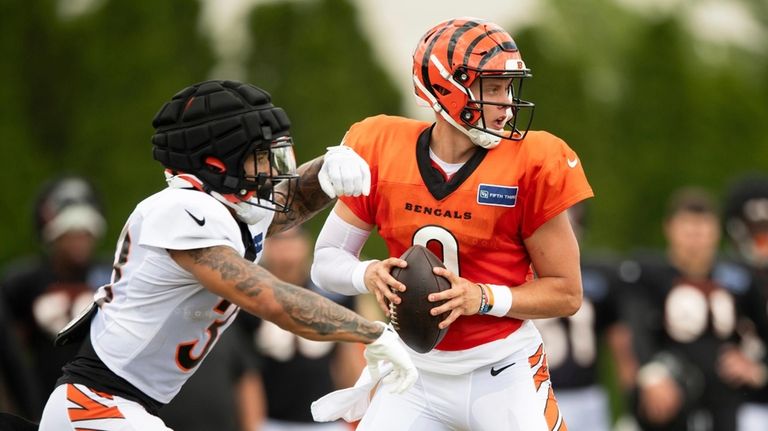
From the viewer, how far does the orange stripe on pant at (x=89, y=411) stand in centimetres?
454

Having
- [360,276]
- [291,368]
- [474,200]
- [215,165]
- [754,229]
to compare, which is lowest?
[291,368]

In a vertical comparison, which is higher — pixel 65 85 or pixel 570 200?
pixel 570 200

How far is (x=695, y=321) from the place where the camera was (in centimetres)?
914

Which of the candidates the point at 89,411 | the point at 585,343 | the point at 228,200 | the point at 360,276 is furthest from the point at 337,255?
the point at 585,343

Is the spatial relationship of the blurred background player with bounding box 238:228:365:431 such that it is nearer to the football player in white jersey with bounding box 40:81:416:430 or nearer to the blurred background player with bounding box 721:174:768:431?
the blurred background player with bounding box 721:174:768:431

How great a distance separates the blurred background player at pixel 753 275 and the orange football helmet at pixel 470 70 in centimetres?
444

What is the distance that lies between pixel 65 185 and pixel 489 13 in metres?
13.4

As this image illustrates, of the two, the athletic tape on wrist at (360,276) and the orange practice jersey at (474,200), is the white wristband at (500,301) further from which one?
the athletic tape on wrist at (360,276)

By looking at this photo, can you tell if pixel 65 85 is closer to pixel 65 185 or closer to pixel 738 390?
pixel 65 185

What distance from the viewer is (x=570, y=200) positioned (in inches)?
192

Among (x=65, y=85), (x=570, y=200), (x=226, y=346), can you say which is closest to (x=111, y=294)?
(x=570, y=200)

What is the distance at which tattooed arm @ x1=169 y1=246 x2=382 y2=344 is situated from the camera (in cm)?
443

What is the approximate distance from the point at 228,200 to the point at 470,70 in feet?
3.27

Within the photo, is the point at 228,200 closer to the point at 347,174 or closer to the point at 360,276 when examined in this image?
the point at 347,174
